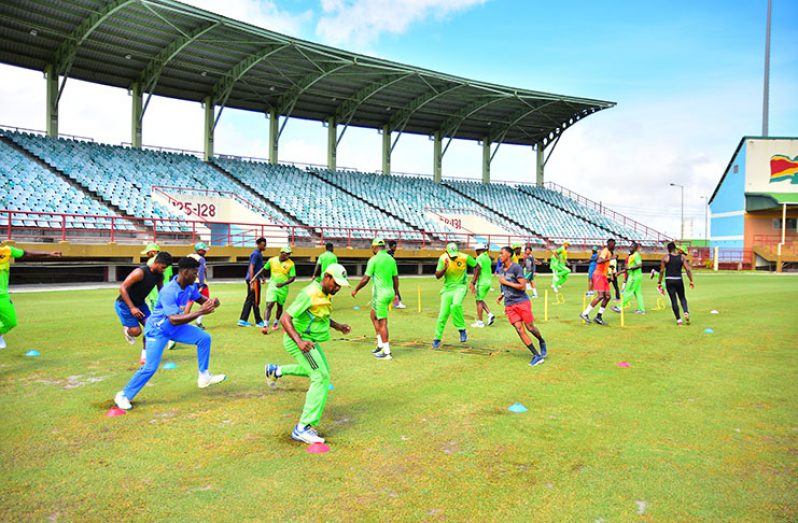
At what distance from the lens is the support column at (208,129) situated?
113ft

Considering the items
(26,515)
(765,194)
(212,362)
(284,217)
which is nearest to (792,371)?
(212,362)

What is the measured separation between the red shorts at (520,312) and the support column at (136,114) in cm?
2932

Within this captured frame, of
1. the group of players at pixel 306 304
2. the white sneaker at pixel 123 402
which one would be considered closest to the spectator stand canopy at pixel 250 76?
the group of players at pixel 306 304

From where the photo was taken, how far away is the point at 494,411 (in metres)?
5.89

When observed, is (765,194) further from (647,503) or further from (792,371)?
(647,503)

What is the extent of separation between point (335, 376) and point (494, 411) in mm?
2401

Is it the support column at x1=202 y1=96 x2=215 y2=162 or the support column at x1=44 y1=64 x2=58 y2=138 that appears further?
the support column at x1=202 y1=96 x2=215 y2=162

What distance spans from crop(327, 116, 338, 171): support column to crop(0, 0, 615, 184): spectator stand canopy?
0.10 m

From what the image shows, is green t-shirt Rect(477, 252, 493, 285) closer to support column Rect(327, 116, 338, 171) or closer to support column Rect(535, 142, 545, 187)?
support column Rect(327, 116, 338, 171)

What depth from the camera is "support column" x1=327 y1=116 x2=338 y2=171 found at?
129 feet

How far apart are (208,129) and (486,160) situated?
2306 centimetres

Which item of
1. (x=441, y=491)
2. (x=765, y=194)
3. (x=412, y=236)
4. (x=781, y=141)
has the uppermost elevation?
(x=781, y=141)

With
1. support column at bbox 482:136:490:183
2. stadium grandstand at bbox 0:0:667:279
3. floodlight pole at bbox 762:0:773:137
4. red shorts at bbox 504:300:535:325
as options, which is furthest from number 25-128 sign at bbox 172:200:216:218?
floodlight pole at bbox 762:0:773:137

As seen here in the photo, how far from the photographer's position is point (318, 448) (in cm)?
478
